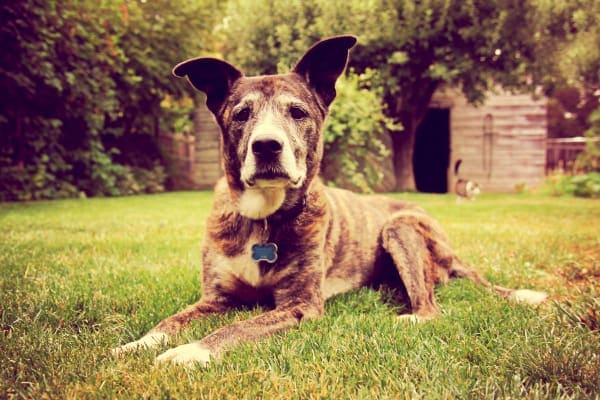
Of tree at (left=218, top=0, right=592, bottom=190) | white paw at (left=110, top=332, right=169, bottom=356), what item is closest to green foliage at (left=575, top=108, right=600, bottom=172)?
tree at (left=218, top=0, right=592, bottom=190)

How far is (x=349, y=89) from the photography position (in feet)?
30.6

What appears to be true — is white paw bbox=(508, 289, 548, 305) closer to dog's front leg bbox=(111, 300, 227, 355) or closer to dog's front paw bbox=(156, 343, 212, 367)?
dog's front leg bbox=(111, 300, 227, 355)

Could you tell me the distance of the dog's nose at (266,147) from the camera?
2.40 metres

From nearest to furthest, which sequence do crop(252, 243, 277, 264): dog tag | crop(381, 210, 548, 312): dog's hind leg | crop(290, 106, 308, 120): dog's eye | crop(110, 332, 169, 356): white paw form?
1. crop(110, 332, 169, 356): white paw
2. crop(252, 243, 277, 264): dog tag
3. crop(290, 106, 308, 120): dog's eye
4. crop(381, 210, 548, 312): dog's hind leg

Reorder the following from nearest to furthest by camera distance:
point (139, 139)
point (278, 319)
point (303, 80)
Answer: point (278, 319), point (303, 80), point (139, 139)

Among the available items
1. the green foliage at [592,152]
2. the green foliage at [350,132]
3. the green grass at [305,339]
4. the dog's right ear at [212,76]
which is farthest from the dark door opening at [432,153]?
the dog's right ear at [212,76]

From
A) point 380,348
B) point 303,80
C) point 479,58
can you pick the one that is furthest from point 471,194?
point 380,348

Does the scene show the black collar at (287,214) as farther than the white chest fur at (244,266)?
Yes

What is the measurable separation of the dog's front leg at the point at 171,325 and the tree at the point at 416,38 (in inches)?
443

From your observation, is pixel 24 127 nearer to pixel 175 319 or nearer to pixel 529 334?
pixel 175 319

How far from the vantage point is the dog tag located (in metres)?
2.63

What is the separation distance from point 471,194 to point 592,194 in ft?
15.7

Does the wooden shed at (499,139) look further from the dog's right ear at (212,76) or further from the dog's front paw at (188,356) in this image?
the dog's front paw at (188,356)

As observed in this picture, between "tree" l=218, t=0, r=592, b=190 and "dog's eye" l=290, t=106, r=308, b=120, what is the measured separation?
35.0ft
